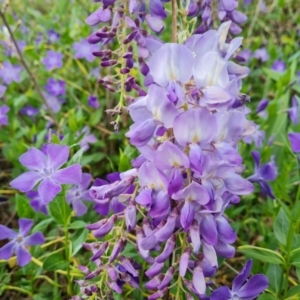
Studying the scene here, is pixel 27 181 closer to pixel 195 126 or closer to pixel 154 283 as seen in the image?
pixel 154 283

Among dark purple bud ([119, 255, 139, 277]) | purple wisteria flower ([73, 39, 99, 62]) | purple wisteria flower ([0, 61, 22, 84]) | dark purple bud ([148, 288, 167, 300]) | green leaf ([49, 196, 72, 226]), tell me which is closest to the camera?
dark purple bud ([148, 288, 167, 300])

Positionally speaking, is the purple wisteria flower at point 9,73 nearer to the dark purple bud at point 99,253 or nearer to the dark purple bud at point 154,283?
the dark purple bud at point 99,253

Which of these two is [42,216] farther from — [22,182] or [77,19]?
[77,19]

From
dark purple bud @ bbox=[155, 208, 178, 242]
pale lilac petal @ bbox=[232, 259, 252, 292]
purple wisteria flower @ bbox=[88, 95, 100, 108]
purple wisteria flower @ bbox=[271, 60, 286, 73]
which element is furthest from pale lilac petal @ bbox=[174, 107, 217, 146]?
purple wisteria flower @ bbox=[271, 60, 286, 73]

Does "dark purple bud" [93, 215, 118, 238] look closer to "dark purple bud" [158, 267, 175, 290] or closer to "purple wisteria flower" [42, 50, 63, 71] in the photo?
"dark purple bud" [158, 267, 175, 290]

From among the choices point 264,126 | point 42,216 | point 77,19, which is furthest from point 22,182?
point 77,19
